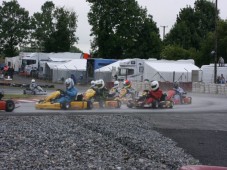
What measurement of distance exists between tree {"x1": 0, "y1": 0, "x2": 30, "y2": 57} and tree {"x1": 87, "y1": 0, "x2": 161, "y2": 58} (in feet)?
144

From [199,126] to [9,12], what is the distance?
115m

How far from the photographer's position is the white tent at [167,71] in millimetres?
50000

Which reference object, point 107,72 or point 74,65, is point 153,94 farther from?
point 74,65

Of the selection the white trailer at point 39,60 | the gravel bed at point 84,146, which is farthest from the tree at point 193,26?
the gravel bed at point 84,146

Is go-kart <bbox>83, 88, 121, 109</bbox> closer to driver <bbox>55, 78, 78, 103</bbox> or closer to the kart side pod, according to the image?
the kart side pod

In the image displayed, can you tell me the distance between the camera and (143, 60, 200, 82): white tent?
5000 cm

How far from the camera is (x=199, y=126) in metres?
19.1

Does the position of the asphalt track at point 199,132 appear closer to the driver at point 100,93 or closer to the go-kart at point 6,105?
the go-kart at point 6,105

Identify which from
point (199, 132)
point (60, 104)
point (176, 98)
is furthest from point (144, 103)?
point (199, 132)

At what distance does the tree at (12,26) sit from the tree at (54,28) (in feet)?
8.40

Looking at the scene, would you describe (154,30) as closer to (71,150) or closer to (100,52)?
(100,52)

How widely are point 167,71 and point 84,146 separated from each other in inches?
1519

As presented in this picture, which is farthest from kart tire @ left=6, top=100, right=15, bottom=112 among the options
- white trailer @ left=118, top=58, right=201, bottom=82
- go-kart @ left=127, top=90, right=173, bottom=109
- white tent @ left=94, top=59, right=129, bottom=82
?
white tent @ left=94, top=59, right=129, bottom=82

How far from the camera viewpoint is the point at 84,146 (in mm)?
12719
